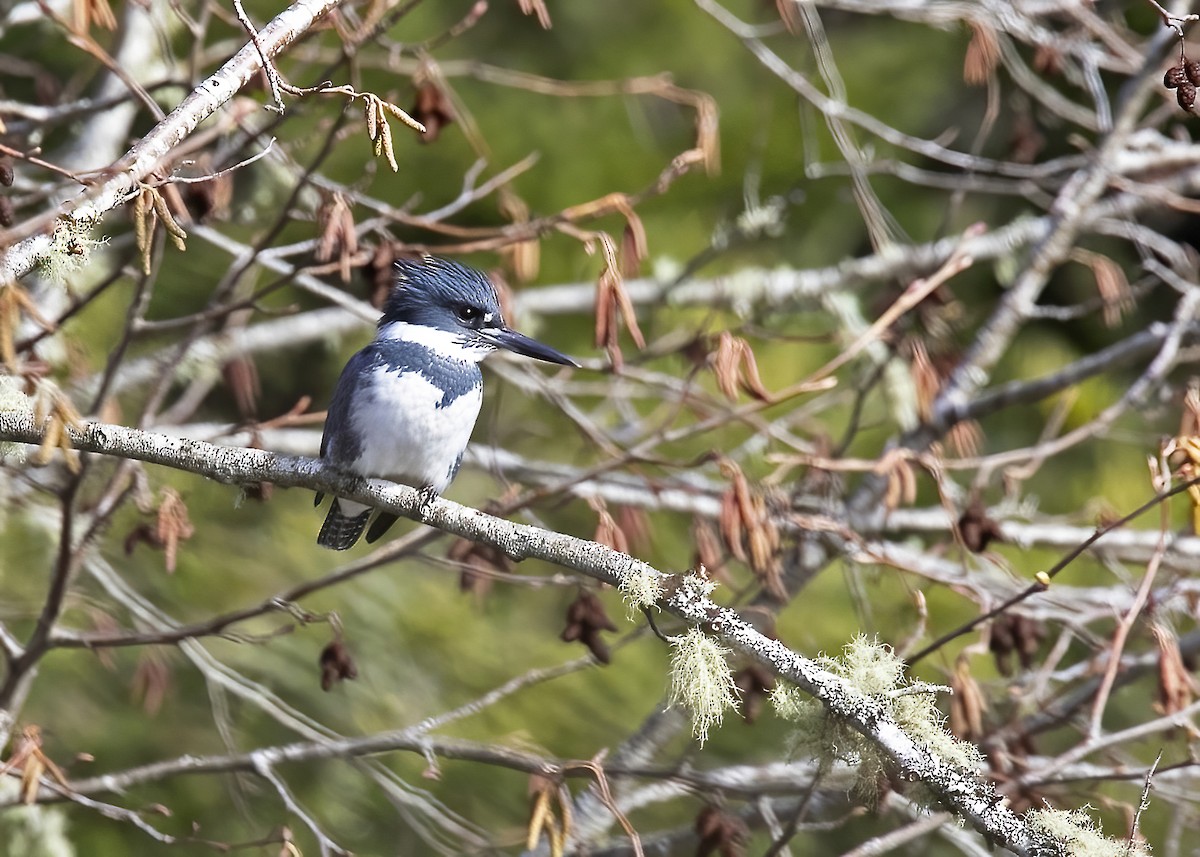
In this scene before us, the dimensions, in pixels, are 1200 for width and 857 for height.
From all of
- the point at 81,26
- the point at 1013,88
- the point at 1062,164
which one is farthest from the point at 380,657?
the point at 1013,88

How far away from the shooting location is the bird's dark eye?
2.70 m

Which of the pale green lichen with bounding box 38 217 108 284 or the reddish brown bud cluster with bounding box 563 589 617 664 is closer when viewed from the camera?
the pale green lichen with bounding box 38 217 108 284

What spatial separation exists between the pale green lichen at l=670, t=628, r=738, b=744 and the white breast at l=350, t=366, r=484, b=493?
897mm

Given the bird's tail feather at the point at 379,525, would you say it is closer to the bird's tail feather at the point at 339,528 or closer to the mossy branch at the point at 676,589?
the bird's tail feather at the point at 339,528

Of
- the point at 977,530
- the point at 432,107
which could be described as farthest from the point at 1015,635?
the point at 432,107

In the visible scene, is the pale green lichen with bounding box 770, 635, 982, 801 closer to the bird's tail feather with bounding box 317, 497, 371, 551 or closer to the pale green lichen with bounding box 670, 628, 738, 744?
the pale green lichen with bounding box 670, 628, 738, 744

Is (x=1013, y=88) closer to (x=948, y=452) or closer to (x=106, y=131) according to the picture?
(x=948, y=452)

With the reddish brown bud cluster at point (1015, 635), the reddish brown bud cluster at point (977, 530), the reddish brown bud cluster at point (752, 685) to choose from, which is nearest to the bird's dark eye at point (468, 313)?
the reddish brown bud cluster at point (752, 685)

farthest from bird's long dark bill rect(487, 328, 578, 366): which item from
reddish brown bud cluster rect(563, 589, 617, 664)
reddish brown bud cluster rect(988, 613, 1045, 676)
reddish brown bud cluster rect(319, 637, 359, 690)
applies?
reddish brown bud cluster rect(988, 613, 1045, 676)

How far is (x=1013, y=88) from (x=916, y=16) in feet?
5.22

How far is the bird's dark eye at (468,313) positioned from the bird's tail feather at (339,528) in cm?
44

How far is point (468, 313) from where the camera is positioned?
2.71 meters

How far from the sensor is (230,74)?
1.51 metres

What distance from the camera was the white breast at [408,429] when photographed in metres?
2.43
